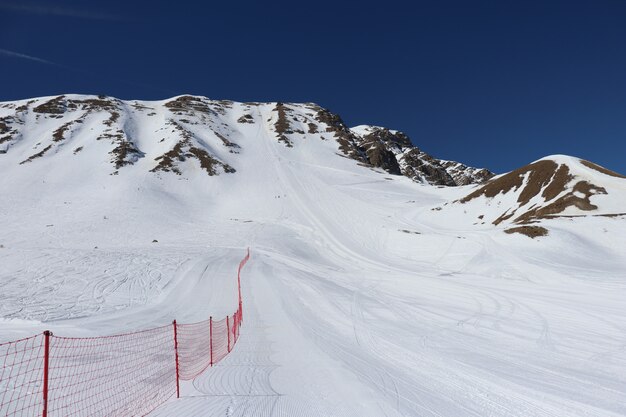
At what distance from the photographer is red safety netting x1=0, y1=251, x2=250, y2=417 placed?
20.2ft

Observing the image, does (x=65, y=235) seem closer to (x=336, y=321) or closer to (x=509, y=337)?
(x=336, y=321)

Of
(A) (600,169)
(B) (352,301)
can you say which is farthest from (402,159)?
(B) (352,301)

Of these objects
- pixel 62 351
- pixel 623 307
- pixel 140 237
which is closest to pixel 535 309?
pixel 623 307

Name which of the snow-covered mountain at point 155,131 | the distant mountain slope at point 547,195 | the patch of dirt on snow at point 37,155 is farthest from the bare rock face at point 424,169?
the patch of dirt on snow at point 37,155

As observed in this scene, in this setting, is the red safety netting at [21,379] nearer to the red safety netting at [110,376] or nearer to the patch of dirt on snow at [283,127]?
the red safety netting at [110,376]

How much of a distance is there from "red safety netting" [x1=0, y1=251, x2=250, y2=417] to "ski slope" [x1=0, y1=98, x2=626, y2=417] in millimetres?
813

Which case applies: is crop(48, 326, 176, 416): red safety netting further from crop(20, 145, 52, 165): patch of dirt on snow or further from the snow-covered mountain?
crop(20, 145, 52, 165): patch of dirt on snow

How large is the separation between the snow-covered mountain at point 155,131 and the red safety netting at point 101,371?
188 feet

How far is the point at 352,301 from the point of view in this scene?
15758mm

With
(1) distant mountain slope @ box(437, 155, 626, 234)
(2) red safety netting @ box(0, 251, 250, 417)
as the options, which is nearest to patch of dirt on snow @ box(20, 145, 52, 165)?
(1) distant mountain slope @ box(437, 155, 626, 234)

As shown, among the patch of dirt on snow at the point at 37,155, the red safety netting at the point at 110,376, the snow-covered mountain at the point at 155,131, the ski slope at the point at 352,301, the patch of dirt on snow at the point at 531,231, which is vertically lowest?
the red safety netting at the point at 110,376

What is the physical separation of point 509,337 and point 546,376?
2.91 meters

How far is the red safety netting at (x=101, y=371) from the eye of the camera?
20.2 feet

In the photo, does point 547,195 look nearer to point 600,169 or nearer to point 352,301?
point 600,169
